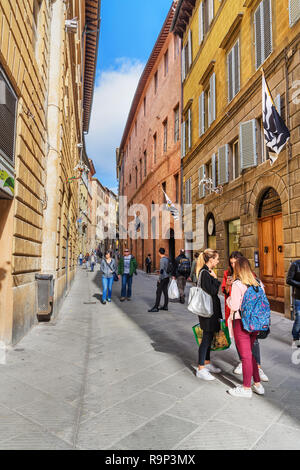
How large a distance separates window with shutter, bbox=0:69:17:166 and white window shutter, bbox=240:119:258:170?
24.9 ft

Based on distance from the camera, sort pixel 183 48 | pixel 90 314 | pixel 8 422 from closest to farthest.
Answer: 1. pixel 8 422
2. pixel 90 314
3. pixel 183 48

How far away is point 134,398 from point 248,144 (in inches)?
370

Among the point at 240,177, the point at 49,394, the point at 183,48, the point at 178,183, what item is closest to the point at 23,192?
the point at 49,394

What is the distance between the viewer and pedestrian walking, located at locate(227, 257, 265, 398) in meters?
3.84

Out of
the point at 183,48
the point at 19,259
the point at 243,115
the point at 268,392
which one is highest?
the point at 183,48

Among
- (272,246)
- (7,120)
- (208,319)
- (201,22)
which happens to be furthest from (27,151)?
(201,22)

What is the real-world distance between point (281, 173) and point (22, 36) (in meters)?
6.79

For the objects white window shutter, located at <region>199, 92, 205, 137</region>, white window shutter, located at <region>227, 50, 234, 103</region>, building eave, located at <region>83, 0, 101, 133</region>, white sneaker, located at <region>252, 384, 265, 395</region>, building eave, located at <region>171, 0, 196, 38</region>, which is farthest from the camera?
building eave, located at <region>83, 0, 101, 133</region>

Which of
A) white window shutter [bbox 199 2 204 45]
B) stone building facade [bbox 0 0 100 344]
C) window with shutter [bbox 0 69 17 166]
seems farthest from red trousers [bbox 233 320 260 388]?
white window shutter [bbox 199 2 204 45]

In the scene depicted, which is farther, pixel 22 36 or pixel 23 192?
pixel 23 192

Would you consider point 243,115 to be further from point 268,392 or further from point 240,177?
point 268,392

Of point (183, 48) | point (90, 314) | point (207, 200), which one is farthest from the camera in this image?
point (183, 48)
